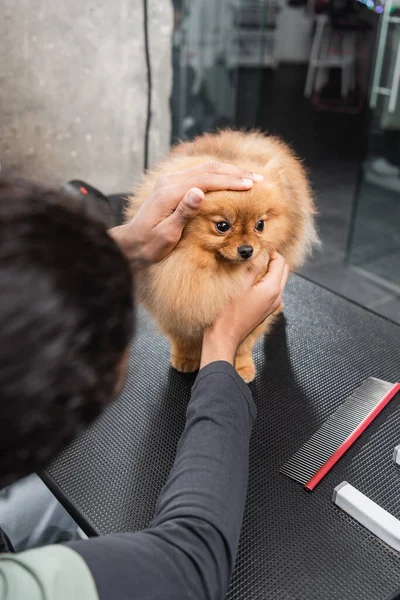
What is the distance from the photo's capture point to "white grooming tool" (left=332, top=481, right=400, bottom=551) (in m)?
0.71

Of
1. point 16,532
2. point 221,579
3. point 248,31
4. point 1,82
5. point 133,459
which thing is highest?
point 248,31

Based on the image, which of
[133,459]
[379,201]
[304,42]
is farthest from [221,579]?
[304,42]

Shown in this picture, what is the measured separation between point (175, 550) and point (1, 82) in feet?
4.67

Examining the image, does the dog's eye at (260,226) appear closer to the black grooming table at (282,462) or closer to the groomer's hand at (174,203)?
the groomer's hand at (174,203)

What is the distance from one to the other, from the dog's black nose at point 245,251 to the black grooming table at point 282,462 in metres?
0.30

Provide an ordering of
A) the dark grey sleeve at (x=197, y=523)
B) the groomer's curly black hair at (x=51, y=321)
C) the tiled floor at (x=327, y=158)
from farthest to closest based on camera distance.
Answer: the tiled floor at (x=327, y=158) < the dark grey sleeve at (x=197, y=523) < the groomer's curly black hair at (x=51, y=321)

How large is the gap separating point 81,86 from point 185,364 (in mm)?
1067

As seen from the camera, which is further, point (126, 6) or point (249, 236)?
point (126, 6)

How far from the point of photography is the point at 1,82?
1511 millimetres

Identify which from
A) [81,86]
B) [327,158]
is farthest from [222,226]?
[327,158]

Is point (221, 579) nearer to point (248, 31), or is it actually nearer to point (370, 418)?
point (370, 418)

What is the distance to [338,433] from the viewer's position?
2.93 ft

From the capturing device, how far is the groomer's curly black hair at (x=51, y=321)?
36 cm

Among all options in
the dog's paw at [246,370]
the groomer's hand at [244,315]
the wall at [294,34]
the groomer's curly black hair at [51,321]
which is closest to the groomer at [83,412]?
the groomer's curly black hair at [51,321]
